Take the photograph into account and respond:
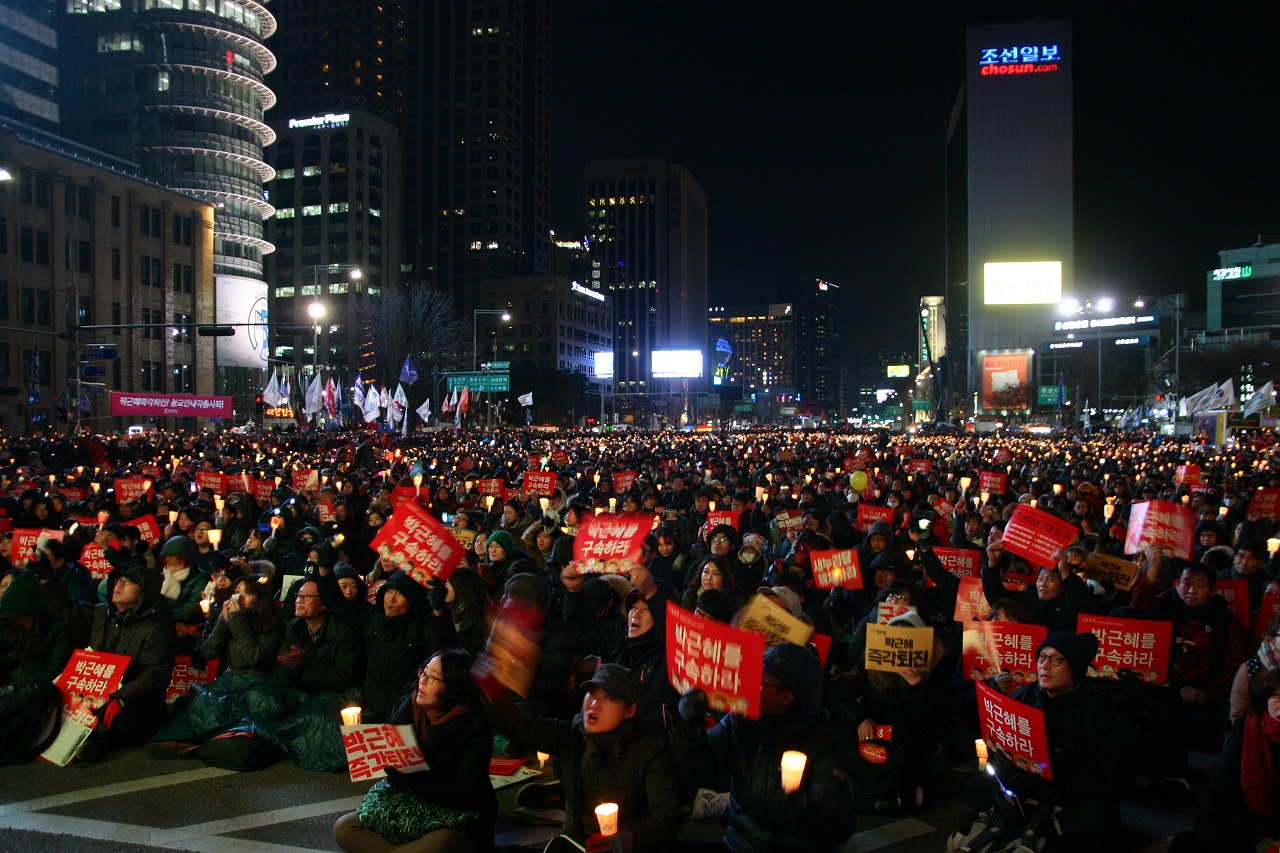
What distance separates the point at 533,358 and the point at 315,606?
5028 inches

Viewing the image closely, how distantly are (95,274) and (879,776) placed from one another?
2378 inches

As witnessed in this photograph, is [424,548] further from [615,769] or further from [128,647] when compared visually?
[615,769]

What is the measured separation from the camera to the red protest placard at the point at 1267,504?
13234 millimetres

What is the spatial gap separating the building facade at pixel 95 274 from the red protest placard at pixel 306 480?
28.3 metres

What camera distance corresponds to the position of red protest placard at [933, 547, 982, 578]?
9.58 metres

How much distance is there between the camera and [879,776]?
19.2ft

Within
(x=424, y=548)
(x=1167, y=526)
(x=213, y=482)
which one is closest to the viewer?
(x=424, y=548)

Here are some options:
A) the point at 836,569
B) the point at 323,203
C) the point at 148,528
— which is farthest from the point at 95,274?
the point at 323,203

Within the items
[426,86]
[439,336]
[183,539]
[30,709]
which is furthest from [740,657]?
[426,86]

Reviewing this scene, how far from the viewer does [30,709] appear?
22.0 feet

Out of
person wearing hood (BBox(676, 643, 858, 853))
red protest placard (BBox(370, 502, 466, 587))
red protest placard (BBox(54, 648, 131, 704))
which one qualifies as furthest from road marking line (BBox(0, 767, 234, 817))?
person wearing hood (BBox(676, 643, 858, 853))

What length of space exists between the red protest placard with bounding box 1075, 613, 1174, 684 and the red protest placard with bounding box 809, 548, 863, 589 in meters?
2.31

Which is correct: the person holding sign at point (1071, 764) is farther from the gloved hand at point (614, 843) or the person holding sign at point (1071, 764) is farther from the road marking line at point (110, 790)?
the road marking line at point (110, 790)

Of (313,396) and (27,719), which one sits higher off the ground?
(313,396)
